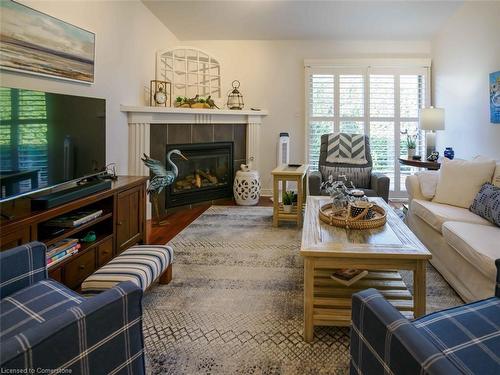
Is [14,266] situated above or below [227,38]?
below

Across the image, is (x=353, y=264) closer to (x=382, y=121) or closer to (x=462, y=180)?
(x=462, y=180)

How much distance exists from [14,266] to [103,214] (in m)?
1.25

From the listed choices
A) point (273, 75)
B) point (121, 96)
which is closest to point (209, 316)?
point (121, 96)

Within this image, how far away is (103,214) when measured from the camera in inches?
101

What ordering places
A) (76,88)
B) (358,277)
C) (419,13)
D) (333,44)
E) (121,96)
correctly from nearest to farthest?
1. (358,277)
2. (76,88)
3. (121,96)
4. (419,13)
5. (333,44)

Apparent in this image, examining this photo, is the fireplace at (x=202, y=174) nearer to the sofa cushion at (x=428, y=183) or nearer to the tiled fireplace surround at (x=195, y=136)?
the tiled fireplace surround at (x=195, y=136)

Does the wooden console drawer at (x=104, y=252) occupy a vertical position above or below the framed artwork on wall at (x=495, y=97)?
below

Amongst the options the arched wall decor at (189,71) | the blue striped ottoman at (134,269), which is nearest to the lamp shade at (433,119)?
the arched wall decor at (189,71)

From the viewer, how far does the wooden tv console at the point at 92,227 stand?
1.77 meters

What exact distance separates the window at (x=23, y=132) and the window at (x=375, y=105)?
4.02 metres

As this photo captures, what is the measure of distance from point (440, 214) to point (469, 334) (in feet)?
5.68

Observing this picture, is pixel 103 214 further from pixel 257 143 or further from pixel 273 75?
pixel 273 75

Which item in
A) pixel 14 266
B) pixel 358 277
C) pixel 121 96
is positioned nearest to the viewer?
pixel 14 266

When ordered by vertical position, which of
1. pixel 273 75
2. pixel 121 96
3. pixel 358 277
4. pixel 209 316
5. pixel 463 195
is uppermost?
pixel 273 75
